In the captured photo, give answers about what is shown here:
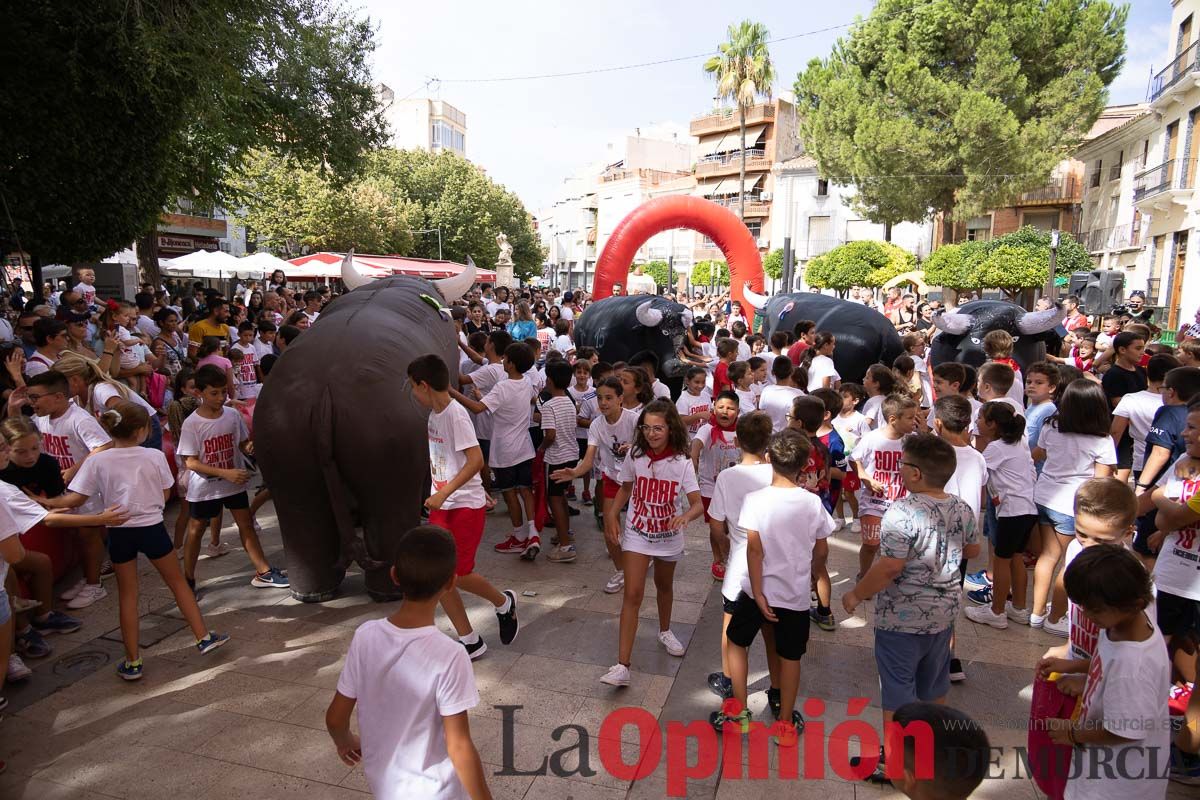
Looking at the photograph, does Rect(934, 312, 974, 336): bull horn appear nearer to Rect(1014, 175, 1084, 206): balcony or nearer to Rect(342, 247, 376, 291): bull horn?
Rect(342, 247, 376, 291): bull horn

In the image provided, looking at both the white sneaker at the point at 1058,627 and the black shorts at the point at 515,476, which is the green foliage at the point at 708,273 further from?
the white sneaker at the point at 1058,627

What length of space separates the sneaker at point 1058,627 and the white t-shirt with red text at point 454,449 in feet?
11.8

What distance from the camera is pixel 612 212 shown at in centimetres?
5609

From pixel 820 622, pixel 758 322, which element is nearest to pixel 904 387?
pixel 820 622

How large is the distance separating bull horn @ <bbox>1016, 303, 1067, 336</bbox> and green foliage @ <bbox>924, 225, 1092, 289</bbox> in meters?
15.8

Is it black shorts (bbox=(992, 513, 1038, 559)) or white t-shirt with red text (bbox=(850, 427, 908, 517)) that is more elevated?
white t-shirt with red text (bbox=(850, 427, 908, 517))

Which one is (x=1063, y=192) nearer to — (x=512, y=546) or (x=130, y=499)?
(x=512, y=546)

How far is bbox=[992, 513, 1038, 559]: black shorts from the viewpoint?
4469 mm

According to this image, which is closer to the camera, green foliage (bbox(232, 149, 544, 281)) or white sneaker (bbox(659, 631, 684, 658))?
white sneaker (bbox(659, 631, 684, 658))

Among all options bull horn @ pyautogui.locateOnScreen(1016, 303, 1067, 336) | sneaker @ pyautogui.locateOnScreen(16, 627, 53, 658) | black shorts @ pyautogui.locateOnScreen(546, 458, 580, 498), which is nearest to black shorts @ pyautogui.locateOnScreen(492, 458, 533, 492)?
black shorts @ pyautogui.locateOnScreen(546, 458, 580, 498)

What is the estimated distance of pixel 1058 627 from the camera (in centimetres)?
457

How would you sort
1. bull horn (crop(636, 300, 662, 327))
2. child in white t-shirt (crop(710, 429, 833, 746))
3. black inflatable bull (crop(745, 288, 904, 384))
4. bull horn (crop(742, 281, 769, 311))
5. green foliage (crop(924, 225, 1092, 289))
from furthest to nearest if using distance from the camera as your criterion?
green foliage (crop(924, 225, 1092, 289)), bull horn (crop(742, 281, 769, 311)), bull horn (crop(636, 300, 662, 327)), black inflatable bull (crop(745, 288, 904, 384)), child in white t-shirt (crop(710, 429, 833, 746))

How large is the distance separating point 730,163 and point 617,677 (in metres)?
44.5

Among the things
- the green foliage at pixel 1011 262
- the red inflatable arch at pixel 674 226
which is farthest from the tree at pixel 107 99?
the green foliage at pixel 1011 262
